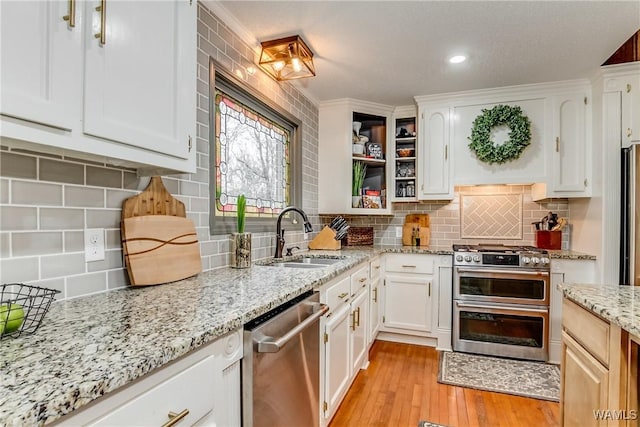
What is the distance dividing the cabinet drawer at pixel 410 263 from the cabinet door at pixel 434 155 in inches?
24.2

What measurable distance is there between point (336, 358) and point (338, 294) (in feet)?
1.20

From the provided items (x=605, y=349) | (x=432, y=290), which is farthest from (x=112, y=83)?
(x=432, y=290)

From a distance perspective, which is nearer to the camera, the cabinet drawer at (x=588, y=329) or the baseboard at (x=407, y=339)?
the cabinet drawer at (x=588, y=329)

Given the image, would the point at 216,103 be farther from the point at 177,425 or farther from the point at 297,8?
the point at 177,425

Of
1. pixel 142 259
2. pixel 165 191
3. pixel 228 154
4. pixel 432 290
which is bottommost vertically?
pixel 432 290

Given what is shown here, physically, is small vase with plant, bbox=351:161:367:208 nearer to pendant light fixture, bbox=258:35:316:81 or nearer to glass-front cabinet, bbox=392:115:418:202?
glass-front cabinet, bbox=392:115:418:202

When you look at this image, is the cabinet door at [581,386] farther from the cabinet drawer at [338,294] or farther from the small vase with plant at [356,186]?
the small vase with plant at [356,186]

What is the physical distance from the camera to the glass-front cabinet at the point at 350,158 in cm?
326

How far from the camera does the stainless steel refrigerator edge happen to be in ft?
7.59

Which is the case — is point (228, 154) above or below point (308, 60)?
below

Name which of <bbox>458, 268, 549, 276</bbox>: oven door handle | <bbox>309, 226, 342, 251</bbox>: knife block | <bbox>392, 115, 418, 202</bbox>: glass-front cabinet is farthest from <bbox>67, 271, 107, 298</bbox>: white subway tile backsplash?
<bbox>392, 115, 418, 202</bbox>: glass-front cabinet

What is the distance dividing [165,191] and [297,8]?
1223 mm

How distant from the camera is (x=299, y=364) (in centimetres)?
138

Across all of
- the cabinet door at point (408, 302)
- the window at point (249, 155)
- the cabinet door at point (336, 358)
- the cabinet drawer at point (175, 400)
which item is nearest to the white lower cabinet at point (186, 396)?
the cabinet drawer at point (175, 400)
